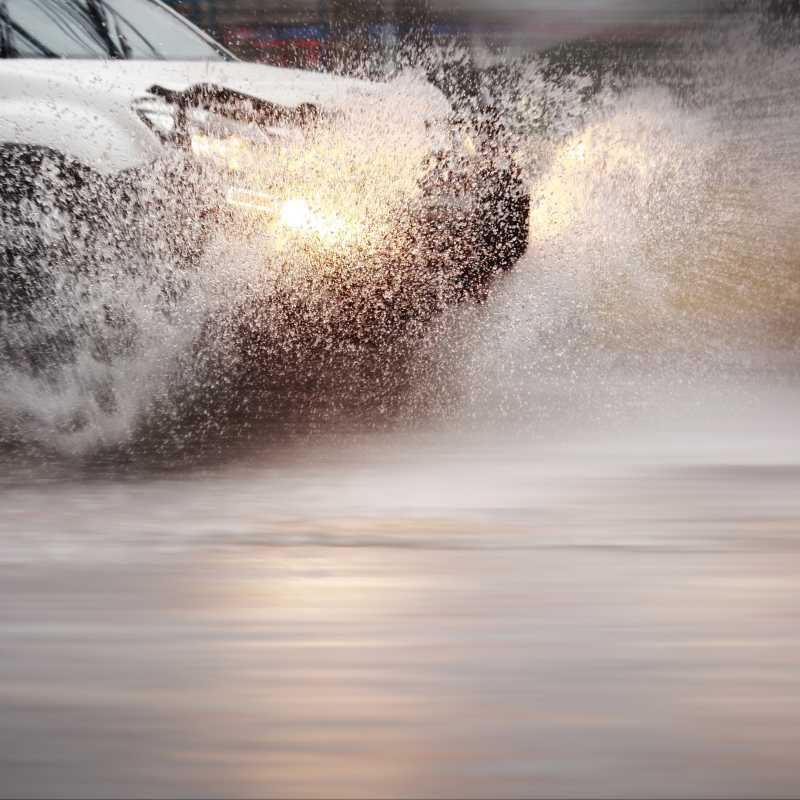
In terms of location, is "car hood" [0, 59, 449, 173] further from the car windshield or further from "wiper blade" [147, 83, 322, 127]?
the car windshield

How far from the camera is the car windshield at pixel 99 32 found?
516cm

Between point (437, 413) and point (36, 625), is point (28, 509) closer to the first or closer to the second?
point (36, 625)

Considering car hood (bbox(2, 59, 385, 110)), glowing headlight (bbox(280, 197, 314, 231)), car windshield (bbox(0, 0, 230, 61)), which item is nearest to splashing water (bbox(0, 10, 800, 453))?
glowing headlight (bbox(280, 197, 314, 231))

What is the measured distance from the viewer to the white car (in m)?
4.66

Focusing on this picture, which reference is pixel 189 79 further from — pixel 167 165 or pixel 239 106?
pixel 167 165

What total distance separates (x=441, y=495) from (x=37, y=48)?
2.27 m

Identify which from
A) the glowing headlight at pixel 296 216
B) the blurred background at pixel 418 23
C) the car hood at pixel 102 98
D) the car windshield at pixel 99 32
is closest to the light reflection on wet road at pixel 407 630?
the glowing headlight at pixel 296 216

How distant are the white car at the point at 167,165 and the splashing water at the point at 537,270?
0.23 ft

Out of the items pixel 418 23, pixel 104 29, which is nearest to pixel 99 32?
pixel 104 29

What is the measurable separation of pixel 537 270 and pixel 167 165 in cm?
180

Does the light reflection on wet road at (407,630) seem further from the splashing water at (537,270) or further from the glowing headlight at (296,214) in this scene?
the glowing headlight at (296,214)

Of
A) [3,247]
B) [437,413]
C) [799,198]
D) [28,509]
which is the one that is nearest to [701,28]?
[799,198]

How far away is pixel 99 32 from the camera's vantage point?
215 inches

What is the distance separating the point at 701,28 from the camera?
897 centimetres
